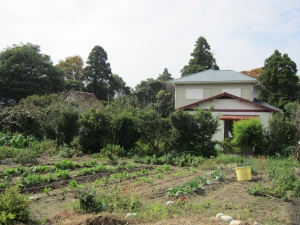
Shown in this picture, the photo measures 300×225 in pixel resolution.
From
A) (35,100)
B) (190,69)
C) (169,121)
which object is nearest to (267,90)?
(190,69)

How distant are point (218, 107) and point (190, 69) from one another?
721 inches

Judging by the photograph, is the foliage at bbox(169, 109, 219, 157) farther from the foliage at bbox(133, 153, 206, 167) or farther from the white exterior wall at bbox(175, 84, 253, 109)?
the white exterior wall at bbox(175, 84, 253, 109)

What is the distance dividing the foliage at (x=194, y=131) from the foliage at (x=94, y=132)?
357 cm

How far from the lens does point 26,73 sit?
32781 mm

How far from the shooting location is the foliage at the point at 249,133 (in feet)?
49.5

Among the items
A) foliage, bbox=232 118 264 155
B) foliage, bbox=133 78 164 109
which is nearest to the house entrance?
foliage, bbox=232 118 264 155

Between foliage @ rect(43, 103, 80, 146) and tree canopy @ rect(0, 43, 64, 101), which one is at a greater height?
tree canopy @ rect(0, 43, 64, 101)

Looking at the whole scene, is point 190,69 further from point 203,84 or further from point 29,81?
point 29,81

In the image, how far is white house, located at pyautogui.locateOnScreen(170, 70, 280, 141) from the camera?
2008cm

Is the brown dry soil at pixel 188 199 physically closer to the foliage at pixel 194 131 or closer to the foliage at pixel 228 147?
the foliage at pixel 194 131

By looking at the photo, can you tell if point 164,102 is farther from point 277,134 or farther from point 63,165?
point 63,165

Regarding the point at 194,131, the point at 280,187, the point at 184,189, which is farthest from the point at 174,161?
the point at 280,187

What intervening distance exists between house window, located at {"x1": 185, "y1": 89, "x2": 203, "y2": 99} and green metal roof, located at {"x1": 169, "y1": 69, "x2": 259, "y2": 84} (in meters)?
0.87

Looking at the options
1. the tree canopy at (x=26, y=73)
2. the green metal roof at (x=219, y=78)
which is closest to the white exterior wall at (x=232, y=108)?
the green metal roof at (x=219, y=78)
